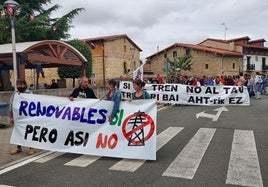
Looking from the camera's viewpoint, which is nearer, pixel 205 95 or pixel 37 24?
pixel 205 95

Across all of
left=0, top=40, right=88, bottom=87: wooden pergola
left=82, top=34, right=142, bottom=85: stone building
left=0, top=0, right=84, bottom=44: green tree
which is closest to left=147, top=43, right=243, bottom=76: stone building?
left=82, top=34, right=142, bottom=85: stone building

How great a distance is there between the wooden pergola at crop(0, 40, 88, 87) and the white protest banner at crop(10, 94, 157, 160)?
A: 28.6ft

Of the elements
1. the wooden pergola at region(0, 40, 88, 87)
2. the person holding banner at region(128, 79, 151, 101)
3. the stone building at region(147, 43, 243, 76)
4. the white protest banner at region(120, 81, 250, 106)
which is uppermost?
the stone building at region(147, 43, 243, 76)

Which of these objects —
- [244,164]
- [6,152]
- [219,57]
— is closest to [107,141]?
[6,152]

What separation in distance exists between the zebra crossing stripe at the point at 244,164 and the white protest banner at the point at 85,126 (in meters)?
1.58

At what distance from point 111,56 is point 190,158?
4533 centimetres

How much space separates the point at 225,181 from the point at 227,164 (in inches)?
40.8

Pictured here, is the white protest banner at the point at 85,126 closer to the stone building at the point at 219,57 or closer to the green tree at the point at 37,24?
the green tree at the point at 37,24

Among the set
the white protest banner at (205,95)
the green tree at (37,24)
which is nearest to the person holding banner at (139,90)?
the white protest banner at (205,95)

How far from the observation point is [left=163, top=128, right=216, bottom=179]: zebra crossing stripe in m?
5.93

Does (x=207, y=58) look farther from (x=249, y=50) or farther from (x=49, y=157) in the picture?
(x=49, y=157)

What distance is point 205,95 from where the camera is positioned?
12469 millimetres

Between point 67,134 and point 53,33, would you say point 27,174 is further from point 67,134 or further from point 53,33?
point 53,33

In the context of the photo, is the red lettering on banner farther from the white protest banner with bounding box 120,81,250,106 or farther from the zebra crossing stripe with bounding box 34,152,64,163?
the white protest banner with bounding box 120,81,250,106
